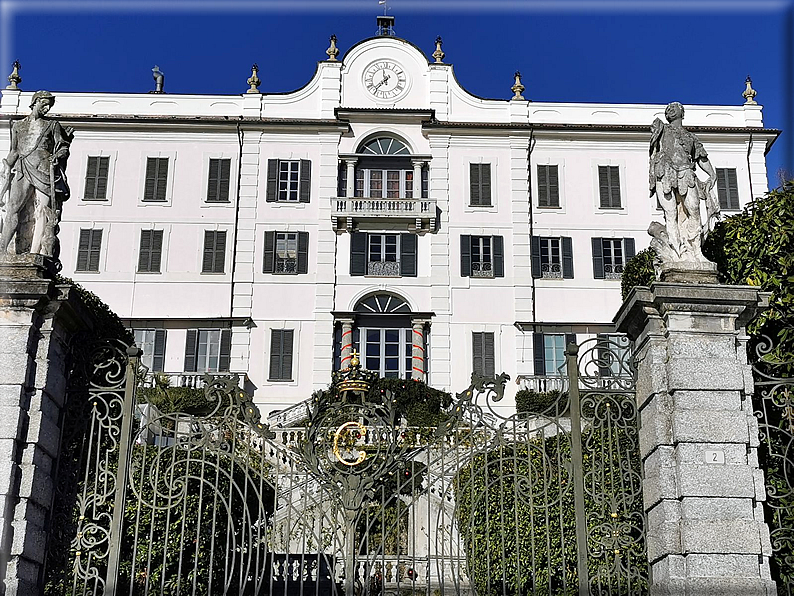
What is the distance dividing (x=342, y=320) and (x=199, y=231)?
230 inches

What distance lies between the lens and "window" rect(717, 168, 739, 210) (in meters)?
34.1

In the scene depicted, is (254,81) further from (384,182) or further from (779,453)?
(779,453)

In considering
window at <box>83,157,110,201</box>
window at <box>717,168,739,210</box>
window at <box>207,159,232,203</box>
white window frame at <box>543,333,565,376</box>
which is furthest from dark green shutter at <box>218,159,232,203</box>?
window at <box>717,168,739,210</box>

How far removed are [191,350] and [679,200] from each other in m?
24.0

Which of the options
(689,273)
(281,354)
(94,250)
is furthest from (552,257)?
(689,273)

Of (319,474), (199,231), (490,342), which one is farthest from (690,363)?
(199,231)

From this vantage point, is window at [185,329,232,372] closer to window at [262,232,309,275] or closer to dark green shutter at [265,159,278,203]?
window at [262,232,309,275]

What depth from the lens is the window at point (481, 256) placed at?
33.5 m

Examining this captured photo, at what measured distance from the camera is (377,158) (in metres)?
35.0

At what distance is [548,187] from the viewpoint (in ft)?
113

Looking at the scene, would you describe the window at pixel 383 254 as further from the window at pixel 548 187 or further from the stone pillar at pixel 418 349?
the window at pixel 548 187

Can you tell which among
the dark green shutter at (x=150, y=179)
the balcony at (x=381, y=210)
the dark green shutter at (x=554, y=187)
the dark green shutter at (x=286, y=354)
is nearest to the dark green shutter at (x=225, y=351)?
the dark green shutter at (x=286, y=354)

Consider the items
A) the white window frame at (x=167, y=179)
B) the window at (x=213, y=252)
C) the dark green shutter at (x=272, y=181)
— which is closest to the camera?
the window at (x=213, y=252)

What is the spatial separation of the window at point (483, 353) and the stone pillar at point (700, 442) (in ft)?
71.2
